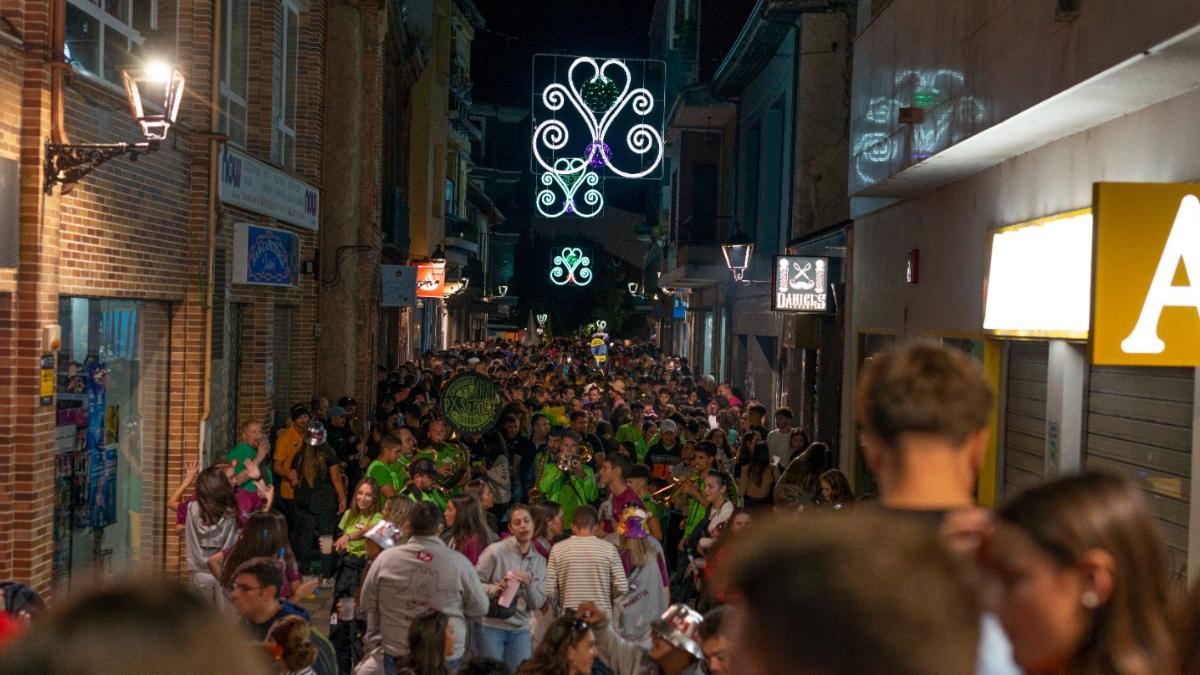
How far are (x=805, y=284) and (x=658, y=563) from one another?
11.1 meters

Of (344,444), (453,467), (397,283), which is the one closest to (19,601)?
(453,467)

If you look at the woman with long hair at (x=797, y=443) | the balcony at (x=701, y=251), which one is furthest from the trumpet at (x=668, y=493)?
the balcony at (x=701, y=251)

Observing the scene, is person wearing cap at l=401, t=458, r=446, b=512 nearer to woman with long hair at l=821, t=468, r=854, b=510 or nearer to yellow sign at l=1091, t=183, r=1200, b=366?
woman with long hair at l=821, t=468, r=854, b=510

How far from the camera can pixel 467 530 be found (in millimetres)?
9406

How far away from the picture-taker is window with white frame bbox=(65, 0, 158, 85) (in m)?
10.7

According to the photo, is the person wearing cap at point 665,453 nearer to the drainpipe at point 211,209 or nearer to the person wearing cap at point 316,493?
the person wearing cap at point 316,493

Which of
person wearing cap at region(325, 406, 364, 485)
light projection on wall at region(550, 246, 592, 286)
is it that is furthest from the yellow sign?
light projection on wall at region(550, 246, 592, 286)

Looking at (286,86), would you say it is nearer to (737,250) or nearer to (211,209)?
(211,209)

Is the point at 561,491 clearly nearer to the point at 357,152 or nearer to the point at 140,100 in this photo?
the point at 140,100

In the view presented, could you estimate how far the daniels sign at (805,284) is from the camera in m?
19.8

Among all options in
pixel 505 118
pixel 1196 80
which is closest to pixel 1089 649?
pixel 1196 80

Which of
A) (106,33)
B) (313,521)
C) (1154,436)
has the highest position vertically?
(106,33)

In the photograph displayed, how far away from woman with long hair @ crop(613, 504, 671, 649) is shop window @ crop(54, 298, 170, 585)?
424cm

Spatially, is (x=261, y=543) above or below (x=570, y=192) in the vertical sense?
below
